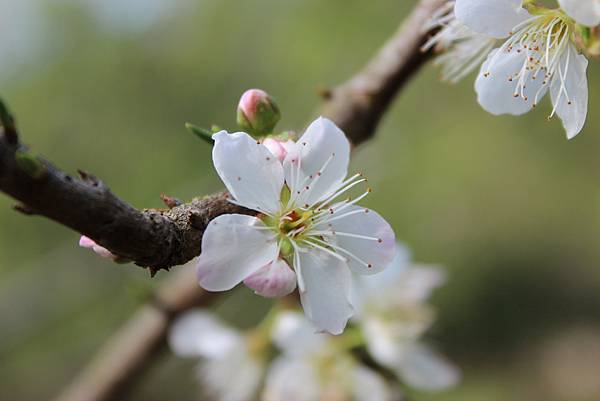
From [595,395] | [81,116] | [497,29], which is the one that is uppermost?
[497,29]

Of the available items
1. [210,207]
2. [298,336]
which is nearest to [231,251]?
[210,207]

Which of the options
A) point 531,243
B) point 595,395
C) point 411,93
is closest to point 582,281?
point 531,243

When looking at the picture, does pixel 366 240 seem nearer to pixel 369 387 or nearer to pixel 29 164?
pixel 29 164

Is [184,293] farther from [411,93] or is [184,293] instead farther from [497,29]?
[411,93]

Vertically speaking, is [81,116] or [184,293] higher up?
[184,293]

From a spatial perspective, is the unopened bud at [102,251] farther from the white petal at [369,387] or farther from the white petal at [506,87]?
the white petal at [369,387]

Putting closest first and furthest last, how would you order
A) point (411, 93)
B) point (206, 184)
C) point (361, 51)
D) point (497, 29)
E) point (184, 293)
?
point (497, 29)
point (184, 293)
point (206, 184)
point (361, 51)
point (411, 93)

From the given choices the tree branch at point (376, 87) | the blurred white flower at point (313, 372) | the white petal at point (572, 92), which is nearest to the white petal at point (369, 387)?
the blurred white flower at point (313, 372)
